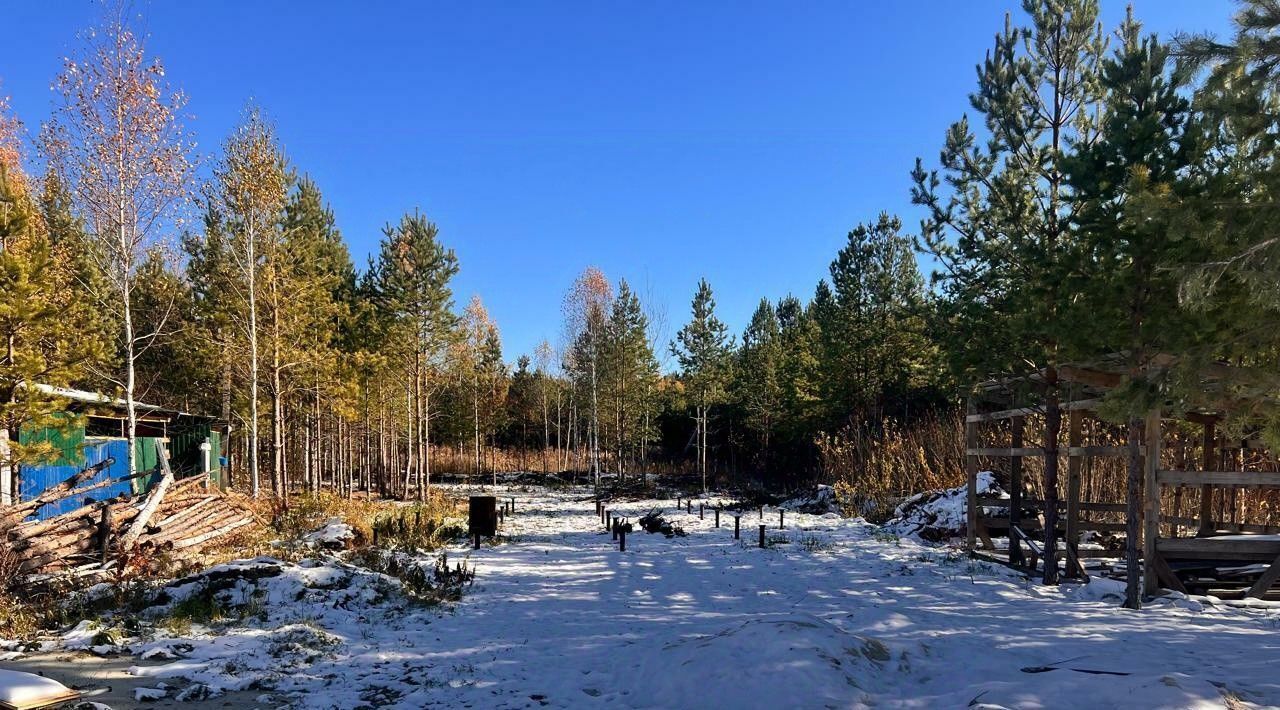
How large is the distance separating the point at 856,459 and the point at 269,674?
26617 mm

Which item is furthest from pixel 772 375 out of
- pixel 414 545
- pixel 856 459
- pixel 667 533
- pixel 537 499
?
pixel 414 545

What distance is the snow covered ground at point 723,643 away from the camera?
5.51 meters

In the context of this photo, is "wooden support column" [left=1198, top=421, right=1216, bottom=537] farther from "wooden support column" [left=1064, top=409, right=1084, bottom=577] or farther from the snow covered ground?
the snow covered ground

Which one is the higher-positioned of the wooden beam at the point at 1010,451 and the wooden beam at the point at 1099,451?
the wooden beam at the point at 1099,451

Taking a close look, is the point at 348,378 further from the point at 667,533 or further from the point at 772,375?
the point at 772,375

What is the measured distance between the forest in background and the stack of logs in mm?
1913

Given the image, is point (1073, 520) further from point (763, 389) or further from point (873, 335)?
point (763, 389)

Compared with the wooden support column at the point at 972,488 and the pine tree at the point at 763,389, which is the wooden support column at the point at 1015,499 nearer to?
the wooden support column at the point at 972,488

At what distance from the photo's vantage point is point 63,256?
1838 centimetres

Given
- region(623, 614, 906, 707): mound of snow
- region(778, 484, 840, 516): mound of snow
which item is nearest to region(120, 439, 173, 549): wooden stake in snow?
region(623, 614, 906, 707): mound of snow

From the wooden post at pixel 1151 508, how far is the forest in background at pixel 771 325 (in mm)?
774

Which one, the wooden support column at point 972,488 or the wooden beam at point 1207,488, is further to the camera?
the wooden support column at point 972,488

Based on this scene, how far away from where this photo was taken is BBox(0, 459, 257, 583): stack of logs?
9578 millimetres

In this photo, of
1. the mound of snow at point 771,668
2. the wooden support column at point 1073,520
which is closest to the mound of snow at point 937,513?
the wooden support column at point 1073,520
